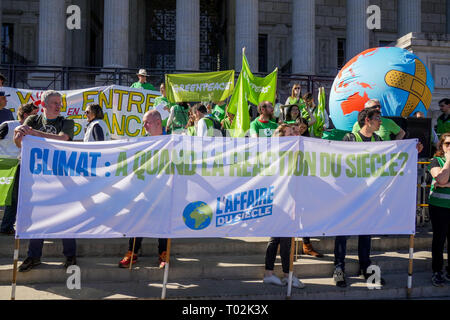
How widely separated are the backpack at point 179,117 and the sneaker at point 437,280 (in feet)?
21.7

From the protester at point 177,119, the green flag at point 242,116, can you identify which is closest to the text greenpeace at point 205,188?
the green flag at point 242,116

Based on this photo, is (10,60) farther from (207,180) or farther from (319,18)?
(207,180)

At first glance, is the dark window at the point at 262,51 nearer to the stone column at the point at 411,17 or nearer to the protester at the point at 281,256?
the stone column at the point at 411,17

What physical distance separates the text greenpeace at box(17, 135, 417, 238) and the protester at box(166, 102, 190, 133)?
5140 millimetres

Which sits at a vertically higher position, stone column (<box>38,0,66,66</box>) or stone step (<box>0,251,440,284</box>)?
stone column (<box>38,0,66,66</box>)

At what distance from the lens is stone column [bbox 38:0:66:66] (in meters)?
21.2

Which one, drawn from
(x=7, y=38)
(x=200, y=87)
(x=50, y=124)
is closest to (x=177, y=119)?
(x=200, y=87)

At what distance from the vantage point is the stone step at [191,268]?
5.76m

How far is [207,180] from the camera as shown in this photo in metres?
5.29

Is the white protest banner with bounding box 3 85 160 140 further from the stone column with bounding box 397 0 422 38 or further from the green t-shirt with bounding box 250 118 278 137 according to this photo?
the stone column with bounding box 397 0 422 38

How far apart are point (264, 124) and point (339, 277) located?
275 cm

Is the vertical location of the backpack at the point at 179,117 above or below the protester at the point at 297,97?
below

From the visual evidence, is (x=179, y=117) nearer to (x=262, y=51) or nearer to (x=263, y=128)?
(x=263, y=128)

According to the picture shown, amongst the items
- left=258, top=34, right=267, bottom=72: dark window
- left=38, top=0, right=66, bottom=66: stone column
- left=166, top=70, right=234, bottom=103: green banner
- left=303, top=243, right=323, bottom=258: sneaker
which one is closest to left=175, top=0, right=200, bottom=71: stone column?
left=38, top=0, right=66, bottom=66: stone column
